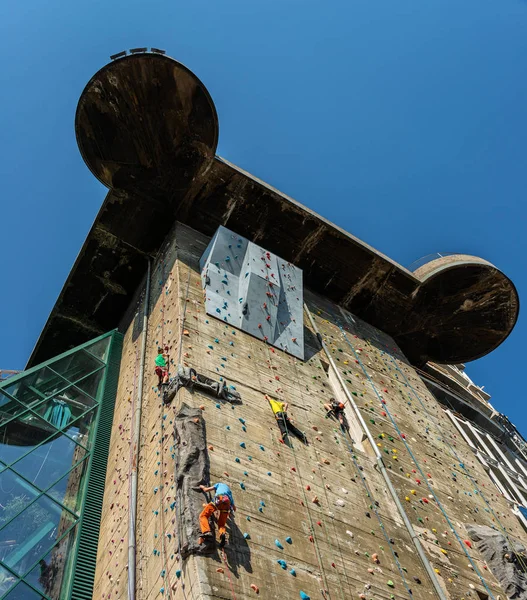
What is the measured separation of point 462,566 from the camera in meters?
9.55

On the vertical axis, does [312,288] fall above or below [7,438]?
above

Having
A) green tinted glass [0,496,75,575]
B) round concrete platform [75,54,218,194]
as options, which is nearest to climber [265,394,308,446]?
green tinted glass [0,496,75,575]

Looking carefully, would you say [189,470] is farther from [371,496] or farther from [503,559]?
[503,559]

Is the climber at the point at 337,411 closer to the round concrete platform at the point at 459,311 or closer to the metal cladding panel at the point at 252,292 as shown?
the metal cladding panel at the point at 252,292

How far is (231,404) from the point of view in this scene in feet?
31.1

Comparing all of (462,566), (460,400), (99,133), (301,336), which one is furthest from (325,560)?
(460,400)

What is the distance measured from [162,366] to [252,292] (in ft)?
10.2

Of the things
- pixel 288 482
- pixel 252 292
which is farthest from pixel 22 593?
pixel 252 292

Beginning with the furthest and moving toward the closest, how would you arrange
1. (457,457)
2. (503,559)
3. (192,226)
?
1. (192,226)
2. (457,457)
3. (503,559)

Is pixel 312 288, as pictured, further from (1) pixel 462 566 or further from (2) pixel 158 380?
(1) pixel 462 566

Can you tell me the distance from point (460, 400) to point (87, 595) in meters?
16.1

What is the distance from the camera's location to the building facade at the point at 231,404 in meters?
7.78

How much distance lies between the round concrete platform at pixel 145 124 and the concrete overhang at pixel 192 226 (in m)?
0.02

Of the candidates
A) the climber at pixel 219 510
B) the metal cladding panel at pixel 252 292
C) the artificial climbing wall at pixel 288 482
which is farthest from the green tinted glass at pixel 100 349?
the climber at pixel 219 510
